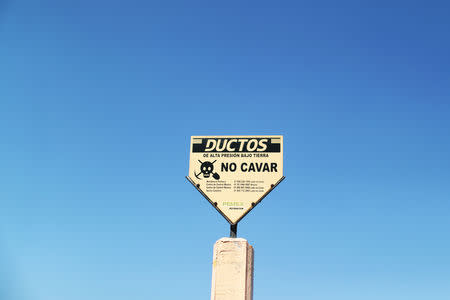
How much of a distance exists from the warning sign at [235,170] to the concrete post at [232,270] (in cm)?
55

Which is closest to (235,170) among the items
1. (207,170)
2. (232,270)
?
(207,170)

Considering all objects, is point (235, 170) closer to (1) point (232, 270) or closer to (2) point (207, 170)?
(2) point (207, 170)

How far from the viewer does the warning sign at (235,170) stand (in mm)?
8117

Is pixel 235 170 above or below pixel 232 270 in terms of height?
above

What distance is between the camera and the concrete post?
7.36 metres

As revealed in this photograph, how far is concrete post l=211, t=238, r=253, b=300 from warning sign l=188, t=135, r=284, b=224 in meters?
0.55

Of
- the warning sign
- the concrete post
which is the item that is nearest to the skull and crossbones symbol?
the warning sign

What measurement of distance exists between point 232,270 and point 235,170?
5.88 ft

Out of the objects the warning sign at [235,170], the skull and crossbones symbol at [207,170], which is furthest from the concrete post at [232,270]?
the skull and crossbones symbol at [207,170]

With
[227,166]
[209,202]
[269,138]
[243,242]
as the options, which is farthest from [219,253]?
[269,138]

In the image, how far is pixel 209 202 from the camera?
8258 mm

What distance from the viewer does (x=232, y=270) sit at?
745 cm

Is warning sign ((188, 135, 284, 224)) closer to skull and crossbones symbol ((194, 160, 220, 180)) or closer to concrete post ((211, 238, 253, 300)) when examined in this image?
skull and crossbones symbol ((194, 160, 220, 180))

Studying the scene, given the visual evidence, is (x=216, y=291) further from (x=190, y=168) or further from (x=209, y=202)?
(x=190, y=168)
